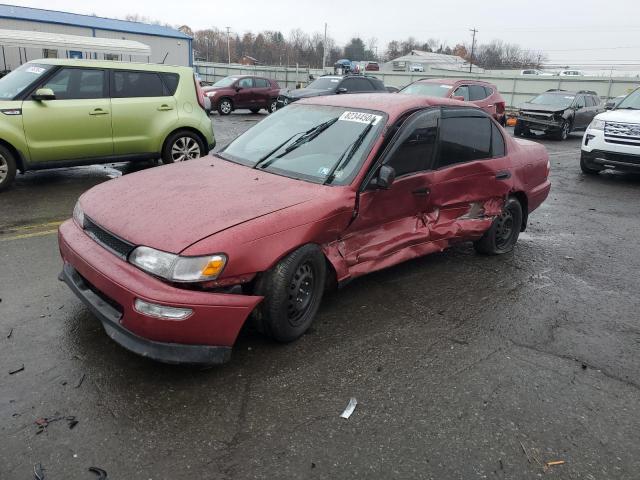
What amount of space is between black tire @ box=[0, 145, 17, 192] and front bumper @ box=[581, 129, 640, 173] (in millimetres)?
10289

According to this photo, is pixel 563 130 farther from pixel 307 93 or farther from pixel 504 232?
pixel 504 232

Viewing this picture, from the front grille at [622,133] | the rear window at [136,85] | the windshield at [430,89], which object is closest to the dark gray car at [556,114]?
the windshield at [430,89]

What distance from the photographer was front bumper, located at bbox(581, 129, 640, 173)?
9.55 meters

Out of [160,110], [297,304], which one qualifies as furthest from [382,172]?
[160,110]

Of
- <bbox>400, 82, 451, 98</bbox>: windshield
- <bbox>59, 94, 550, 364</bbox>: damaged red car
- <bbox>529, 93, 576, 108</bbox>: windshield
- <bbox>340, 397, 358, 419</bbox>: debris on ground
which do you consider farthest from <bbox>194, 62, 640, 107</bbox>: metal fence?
<bbox>340, 397, 358, 419</bbox>: debris on ground

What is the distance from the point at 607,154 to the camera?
993 centimetres

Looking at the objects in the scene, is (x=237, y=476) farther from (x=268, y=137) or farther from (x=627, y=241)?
(x=627, y=241)

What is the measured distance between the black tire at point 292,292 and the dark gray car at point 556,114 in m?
15.7

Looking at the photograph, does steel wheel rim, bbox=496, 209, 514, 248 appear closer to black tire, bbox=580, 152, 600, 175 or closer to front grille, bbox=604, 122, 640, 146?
front grille, bbox=604, 122, 640, 146

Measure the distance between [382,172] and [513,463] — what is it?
2048 millimetres

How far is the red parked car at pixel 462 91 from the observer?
13.2 m

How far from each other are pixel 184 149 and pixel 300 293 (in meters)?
5.67

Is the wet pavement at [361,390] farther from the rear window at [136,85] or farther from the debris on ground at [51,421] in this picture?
the rear window at [136,85]

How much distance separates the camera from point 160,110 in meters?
7.97
